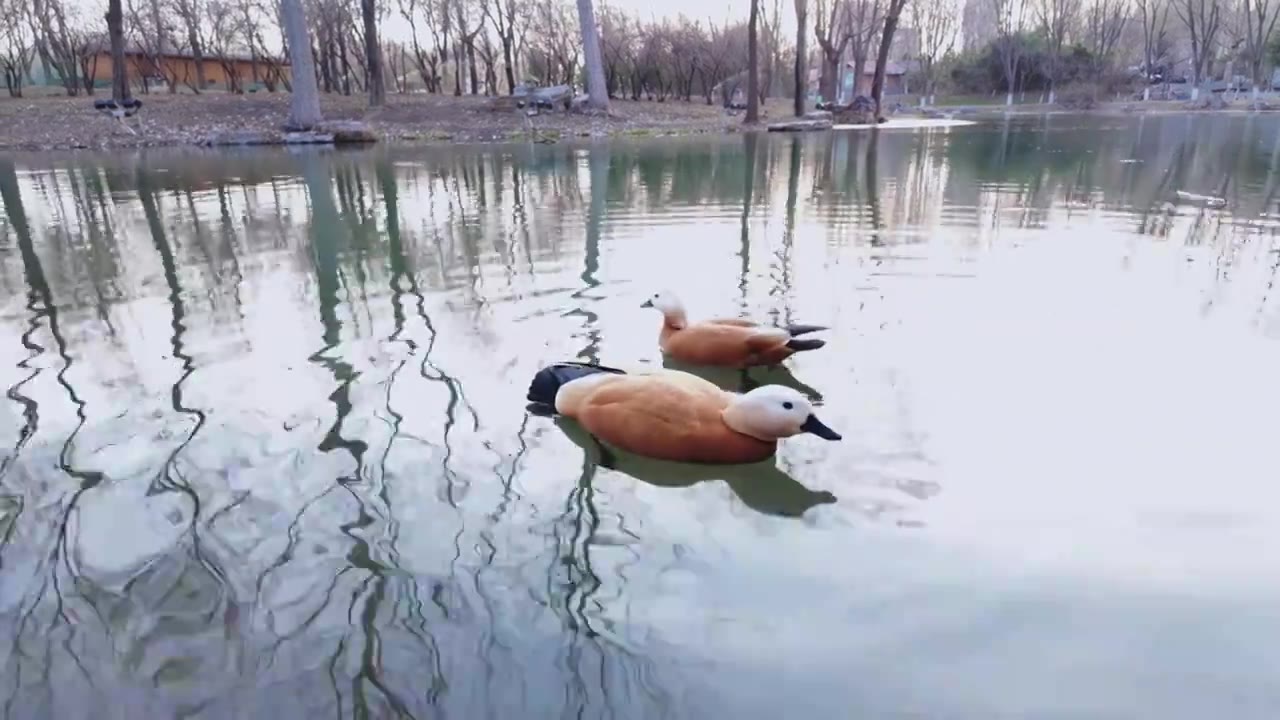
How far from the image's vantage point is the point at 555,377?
395 centimetres

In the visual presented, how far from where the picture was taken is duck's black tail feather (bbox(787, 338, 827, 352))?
13.7ft

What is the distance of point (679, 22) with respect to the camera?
49156 millimetres

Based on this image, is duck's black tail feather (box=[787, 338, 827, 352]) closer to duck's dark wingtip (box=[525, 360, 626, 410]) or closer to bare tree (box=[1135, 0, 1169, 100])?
duck's dark wingtip (box=[525, 360, 626, 410])

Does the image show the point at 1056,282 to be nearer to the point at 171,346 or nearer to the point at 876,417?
the point at 876,417

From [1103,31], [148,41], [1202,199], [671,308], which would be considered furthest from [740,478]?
[1103,31]

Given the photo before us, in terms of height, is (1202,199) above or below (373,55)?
below

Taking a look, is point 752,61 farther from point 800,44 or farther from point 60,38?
point 60,38

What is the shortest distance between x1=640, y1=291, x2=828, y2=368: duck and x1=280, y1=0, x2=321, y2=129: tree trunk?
69.7 ft

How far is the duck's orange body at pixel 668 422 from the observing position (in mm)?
3342

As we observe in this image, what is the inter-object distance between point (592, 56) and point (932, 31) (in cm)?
3954

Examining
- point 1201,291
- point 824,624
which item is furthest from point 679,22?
point 824,624

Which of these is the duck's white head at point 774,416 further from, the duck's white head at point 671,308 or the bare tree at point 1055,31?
the bare tree at point 1055,31

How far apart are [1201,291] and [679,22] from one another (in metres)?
47.7

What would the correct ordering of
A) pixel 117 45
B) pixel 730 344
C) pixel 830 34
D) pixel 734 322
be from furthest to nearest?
pixel 830 34 → pixel 117 45 → pixel 734 322 → pixel 730 344
